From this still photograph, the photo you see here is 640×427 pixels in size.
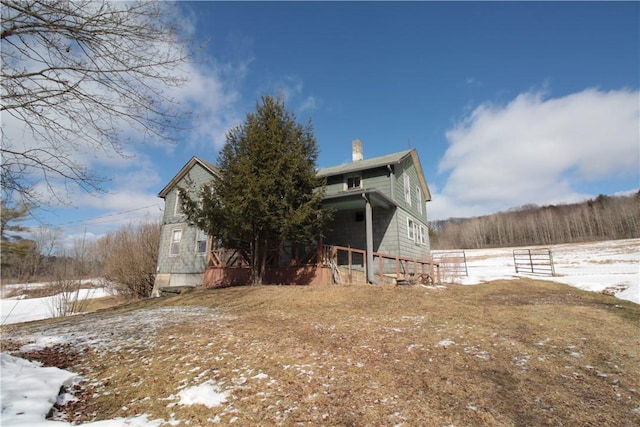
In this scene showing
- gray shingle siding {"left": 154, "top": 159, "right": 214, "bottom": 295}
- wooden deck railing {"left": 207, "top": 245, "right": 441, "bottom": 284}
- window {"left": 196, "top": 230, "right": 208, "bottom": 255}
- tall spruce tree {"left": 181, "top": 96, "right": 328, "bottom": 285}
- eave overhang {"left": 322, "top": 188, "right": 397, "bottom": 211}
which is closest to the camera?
tall spruce tree {"left": 181, "top": 96, "right": 328, "bottom": 285}

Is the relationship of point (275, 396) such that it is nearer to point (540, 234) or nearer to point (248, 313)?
point (248, 313)

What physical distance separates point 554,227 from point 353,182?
67.1 m

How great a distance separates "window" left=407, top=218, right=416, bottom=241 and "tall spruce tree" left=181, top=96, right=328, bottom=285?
678 centimetres

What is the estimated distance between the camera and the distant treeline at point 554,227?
5552cm

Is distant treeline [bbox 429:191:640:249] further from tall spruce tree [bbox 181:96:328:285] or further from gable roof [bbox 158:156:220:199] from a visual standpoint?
tall spruce tree [bbox 181:96:328:285]

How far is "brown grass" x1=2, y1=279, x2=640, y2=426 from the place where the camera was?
9.26 ft

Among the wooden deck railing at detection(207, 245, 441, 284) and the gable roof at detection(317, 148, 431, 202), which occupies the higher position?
the gable roof at detection(317, 148, 431, 202)

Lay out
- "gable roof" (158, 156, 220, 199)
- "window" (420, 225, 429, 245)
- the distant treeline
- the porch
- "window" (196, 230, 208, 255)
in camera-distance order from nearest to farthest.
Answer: the porch → "window" (196, 230, 208, 255) → "gable roof" (158, 156, 220, 199) → "window" (420, 225, 429, 245) → the distant treeline

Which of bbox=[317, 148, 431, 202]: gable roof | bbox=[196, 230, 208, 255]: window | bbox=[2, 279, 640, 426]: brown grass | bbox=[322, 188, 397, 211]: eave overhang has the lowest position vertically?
bbox=[2, 279, 640, 426]: brown grass

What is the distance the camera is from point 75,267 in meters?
12.7

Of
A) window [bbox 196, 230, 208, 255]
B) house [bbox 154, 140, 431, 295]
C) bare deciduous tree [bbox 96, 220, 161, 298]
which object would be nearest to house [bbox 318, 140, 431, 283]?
house [bbox 154, 140, 431, 295]

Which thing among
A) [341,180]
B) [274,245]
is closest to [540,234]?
[341,180]

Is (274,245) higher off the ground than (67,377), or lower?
higher

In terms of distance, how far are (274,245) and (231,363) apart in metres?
8.54
